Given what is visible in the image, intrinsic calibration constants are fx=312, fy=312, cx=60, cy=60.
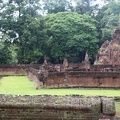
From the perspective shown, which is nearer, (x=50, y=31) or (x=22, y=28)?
(x=22, y=28)

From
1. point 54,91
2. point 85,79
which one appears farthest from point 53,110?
point 85,79

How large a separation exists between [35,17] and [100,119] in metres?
45.3

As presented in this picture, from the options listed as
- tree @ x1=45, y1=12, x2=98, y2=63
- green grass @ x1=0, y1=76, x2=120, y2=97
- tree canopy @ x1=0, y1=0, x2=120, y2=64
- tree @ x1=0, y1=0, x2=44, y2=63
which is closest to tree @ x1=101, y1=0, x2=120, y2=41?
tree canopy @ x1=0, y1=0, x2=120, y2=64

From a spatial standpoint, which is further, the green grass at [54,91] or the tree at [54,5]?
the tree at [54,5]

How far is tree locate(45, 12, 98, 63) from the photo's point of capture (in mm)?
54750

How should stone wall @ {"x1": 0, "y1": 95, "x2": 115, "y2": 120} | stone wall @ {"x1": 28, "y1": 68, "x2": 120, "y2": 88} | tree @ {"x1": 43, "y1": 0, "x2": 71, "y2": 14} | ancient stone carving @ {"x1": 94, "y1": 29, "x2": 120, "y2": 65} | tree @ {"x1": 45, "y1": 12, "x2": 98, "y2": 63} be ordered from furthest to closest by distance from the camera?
1. tree @ {"x1": 43, "y1": 0, "x2": 71, "y2": 14}
2. tree @ {"x1": 45, "y1": 12, "x2": 98, "y2": 63}
3. ancient stone carving @ {"x1": 94, "y1": 29, "x2": 120, "y2": 65}
4. stone wall @ {"x1": 28, "y1": 68, "x2": 120, "y2": 88}
5. stone wall @ {"x1": 0, "y1": 95, "x2": 115, "y2": 120}

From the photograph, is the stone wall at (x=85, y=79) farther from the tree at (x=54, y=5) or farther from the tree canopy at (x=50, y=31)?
the tree at (x=54, y=5)

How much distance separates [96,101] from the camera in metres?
8.12

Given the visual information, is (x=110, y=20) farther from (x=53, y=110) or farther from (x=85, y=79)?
(x=53, y=110)

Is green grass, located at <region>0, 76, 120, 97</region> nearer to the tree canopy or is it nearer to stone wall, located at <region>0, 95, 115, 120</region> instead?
stone wall, located at <region>0, 95, 115, 120</region>

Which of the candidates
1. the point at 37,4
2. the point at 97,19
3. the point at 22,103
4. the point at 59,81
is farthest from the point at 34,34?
the point at 22,103

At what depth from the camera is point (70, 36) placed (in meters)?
56.3

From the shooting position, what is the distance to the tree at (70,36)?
54750 mm

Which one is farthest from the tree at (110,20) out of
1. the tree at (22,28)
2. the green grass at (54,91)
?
the green grass at (54,91)
